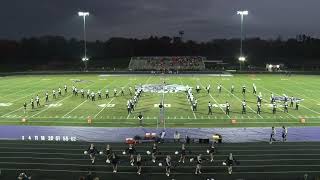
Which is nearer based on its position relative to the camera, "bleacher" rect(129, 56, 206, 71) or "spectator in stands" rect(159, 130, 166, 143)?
"spectator in stands" rect(159, 130, 166, 143)

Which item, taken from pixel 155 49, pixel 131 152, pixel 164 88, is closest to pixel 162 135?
pixel 131 152

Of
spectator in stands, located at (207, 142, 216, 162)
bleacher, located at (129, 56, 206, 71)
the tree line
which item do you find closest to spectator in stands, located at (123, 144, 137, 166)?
spectator in stands, located at (207, 142, 216, 162)

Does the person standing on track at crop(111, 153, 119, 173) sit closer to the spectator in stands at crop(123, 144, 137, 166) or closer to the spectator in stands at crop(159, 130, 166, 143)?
the spectator in stands at crop(123, 144, 137, 166)

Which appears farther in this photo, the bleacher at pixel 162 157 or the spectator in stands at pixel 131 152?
the spectator in stands at pixel 131 152

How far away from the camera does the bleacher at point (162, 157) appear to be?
18547 millimetres

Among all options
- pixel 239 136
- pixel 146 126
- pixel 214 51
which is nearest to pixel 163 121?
pixel 146 126

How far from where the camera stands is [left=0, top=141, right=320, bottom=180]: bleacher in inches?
730

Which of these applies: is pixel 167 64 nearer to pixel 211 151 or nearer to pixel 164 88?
pixel 164 88

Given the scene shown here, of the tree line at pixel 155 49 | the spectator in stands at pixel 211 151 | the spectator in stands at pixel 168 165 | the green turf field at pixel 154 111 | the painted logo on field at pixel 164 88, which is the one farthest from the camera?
the tree line at pixel 155 49

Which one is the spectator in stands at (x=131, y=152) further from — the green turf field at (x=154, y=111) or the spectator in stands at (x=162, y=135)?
the green turf field at (x=154, y=111)

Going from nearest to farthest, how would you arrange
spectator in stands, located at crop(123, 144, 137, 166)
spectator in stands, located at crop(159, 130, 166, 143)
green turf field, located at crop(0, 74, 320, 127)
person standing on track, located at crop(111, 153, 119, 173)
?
person standing on track, located at crop(111, 153, 119, 173) → spectator in stands, located at crop(123, 144, 137, 166) → spectator in stands, located at crop(159, 130, 166, 143) → green turf field, located at crop(0, 74, 320, 127)

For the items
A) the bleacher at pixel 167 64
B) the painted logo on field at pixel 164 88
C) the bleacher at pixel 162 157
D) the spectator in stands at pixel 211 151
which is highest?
the bleacher at pixel 167 64

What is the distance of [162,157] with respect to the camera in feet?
67.4

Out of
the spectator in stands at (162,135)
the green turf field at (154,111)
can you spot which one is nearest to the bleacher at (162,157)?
the spectator in stands at (162,135)
